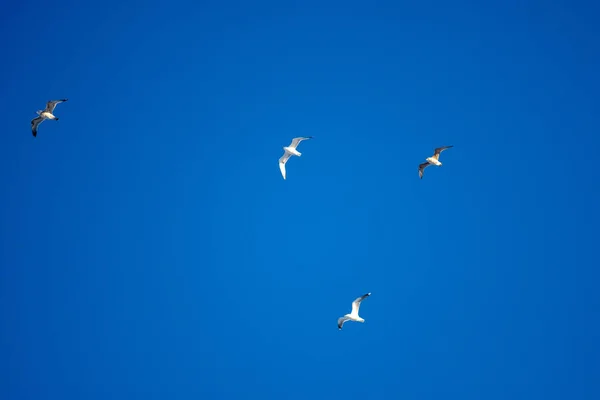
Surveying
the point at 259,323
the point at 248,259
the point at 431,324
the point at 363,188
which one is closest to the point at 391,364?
the point at 431,324

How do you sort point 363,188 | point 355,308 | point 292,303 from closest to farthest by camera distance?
point 355,308 < point 292,303 < point 363,188

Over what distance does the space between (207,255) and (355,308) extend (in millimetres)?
150378

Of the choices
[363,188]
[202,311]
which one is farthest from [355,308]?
[363,188]

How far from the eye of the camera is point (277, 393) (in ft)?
331

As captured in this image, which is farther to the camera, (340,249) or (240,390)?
(340,249)

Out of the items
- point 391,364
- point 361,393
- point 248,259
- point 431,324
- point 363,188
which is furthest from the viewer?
point 248,259

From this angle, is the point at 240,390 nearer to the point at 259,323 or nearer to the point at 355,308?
the point at 259,323

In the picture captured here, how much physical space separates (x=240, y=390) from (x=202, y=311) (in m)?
43.9

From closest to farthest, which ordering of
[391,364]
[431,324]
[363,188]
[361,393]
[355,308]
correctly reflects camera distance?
[355,308] < [361,393] < [391,364] < [431,324] < [363,188]

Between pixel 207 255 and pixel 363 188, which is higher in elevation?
pixel 363 188

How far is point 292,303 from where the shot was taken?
507 ft

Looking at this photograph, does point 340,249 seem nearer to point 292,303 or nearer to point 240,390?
point 292,303

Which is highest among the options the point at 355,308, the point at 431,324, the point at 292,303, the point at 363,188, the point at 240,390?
the point at 363,188

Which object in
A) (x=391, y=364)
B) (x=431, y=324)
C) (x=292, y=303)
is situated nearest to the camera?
(x=391, y=364)
